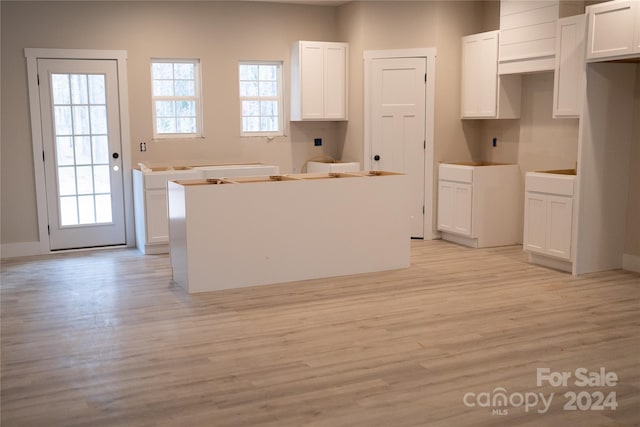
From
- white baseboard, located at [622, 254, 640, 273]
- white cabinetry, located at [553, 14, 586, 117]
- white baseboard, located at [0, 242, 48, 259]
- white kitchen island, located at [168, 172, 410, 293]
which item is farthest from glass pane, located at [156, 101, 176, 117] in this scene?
white baseboard, located at [622, 254, 640, 273]

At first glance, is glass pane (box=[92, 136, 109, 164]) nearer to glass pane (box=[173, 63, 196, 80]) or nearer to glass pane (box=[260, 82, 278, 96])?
glass pane (box=[173, 63, 196, 80])

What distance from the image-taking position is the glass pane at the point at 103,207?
7.32 m

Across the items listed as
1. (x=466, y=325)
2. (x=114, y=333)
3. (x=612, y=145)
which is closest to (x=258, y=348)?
(x=114, y=333)

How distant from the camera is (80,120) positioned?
23.4ft

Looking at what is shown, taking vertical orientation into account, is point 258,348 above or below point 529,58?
below

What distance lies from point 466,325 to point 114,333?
2.41 meters

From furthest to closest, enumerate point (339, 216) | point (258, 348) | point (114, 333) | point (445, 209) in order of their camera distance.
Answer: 1. point (445, 209)
2. point (339, 216)
3. point (114, 333)
4. point (258, 348)

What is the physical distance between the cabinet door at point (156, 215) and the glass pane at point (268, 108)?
183 cm

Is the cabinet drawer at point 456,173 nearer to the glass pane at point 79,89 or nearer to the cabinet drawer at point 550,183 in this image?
the cabinet drawer at point 550,183

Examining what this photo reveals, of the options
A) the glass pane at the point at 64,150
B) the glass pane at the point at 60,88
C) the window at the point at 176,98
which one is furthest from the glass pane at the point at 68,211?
the window at the point at 176,98

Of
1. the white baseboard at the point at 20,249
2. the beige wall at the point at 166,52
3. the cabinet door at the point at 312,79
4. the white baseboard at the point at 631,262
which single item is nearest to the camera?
the white baseboard at the point at 631,262

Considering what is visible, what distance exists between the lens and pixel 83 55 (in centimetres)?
701

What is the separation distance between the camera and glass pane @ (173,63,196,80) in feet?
24.9

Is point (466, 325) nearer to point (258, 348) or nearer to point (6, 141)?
point (258, 348)
